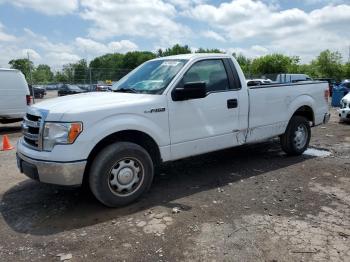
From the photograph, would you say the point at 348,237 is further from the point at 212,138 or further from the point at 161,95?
the point at 161,95

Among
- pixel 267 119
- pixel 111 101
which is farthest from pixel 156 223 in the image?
pixel 267 119

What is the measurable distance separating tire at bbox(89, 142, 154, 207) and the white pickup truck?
0.04 feet

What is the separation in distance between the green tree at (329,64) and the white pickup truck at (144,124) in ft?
195

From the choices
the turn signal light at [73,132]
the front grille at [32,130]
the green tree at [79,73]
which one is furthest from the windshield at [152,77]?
the green tree at [79,73]

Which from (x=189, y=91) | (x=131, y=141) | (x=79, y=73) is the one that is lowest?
(x=131, y=141)

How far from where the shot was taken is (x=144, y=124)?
482cm

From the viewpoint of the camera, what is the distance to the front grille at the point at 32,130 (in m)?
4.55

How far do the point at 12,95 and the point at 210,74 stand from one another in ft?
28.4

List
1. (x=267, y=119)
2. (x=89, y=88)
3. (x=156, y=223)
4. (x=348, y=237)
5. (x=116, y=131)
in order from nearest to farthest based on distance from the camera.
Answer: (x=348, y=237), (x=156, y=223), (x=116, y=131), (x=267, y=119), (x=89, y=88)

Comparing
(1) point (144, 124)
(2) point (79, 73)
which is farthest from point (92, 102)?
(2) point (79, 73)

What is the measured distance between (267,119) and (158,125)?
236 cm

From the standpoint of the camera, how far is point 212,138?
18.4ft

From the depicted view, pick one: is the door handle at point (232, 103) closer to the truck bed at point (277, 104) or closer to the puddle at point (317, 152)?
the truck bed at point (277, 104)

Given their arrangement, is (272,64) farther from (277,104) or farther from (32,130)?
(32,130)
